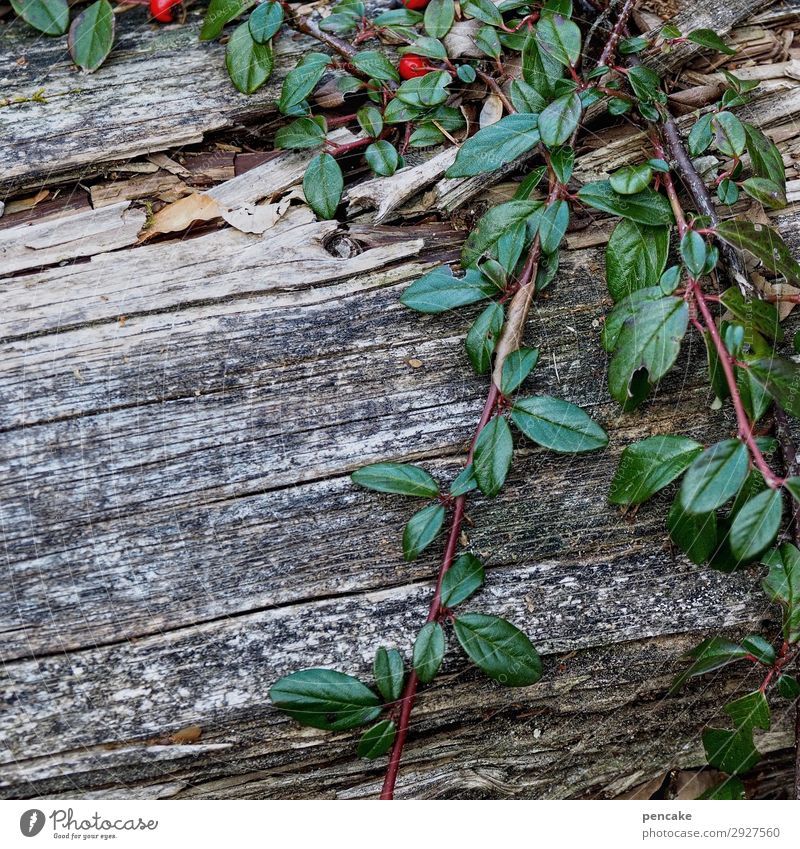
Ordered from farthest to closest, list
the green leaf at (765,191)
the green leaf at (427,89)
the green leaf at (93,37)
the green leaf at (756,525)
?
1. the green leaf at (93,37)
2. the green leaf at (427,89)
3. the green leaf at (765,191)
4. the green leaf at (756,525)

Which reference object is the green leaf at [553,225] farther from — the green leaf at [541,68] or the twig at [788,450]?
the twig at [788,450]

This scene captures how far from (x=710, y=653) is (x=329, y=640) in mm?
563

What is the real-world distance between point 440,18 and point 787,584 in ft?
3.65

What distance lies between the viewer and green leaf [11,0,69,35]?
141 centimetres

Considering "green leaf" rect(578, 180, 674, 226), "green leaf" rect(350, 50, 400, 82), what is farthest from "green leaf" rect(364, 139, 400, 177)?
"green leaf" rect(578, 180, 674, 226)

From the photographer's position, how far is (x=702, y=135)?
120 cm

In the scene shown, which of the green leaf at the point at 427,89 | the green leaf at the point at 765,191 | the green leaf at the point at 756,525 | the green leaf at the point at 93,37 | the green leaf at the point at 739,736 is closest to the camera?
the green leaf at the point at 756,525

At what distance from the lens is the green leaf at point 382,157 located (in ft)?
4.24

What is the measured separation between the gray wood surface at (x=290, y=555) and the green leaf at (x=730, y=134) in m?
0.26

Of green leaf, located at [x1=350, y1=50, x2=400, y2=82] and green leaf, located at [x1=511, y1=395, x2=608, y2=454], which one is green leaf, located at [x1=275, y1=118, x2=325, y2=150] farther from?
green leaf, located at [x1=511, y1=395, x2=608, y2=454]

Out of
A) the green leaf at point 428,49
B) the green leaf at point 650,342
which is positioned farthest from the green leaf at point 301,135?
the green leaf at point 650,342

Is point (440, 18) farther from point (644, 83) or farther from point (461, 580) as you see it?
point (461, 580)

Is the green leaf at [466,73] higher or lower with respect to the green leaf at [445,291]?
higher

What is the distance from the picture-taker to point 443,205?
130cm
